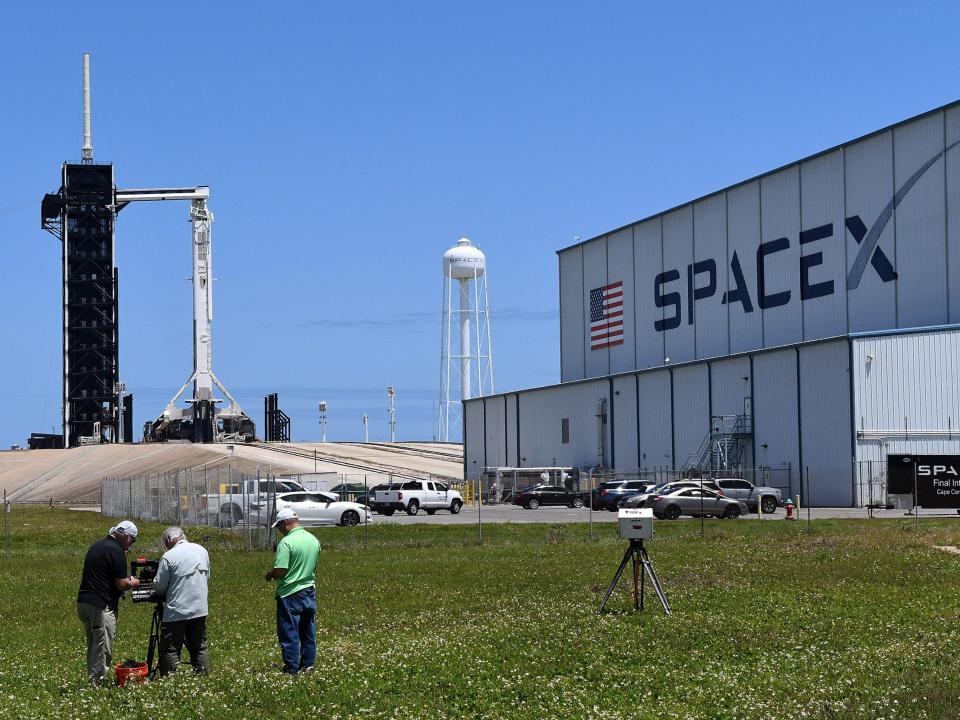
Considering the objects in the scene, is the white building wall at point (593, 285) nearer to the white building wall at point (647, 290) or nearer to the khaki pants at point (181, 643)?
the white building wall at point (647, 290)

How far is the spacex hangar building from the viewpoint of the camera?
2256 inches

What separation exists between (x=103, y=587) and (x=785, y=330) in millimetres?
60682

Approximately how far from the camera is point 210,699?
12.8m

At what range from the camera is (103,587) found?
1405cm

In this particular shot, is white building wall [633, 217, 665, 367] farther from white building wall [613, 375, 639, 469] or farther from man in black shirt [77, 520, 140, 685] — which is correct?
man in black shirt [77, 520, 140, 685]

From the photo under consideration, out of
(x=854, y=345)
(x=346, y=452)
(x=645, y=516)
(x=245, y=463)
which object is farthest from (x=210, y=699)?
(x=346, y=452)

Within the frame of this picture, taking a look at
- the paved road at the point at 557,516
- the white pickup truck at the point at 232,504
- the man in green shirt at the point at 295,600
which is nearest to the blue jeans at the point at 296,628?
the man in green shirt at the point at 295,600

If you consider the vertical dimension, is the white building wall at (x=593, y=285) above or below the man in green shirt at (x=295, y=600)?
above

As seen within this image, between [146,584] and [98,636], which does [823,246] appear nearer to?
[146,584]

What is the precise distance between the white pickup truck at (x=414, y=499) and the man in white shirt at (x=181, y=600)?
45103 mm

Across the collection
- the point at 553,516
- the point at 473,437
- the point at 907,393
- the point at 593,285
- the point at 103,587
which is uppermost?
the point at 593,285

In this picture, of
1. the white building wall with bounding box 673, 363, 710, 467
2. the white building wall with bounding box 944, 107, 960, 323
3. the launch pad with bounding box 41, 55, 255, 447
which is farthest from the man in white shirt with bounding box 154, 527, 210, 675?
the launch pad with bounding box 41, 55, 255, 447

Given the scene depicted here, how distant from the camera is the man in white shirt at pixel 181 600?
1378 centimetres

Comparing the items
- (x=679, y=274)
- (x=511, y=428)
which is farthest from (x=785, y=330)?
(x=511, y=428)
